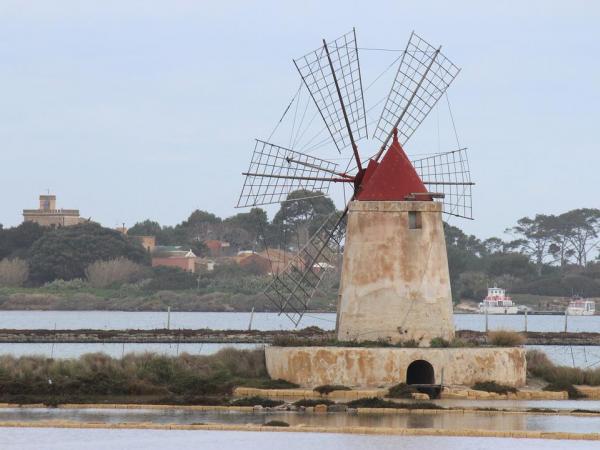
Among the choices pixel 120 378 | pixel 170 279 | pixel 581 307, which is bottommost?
pixel 120 378

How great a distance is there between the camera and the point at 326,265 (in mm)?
33250

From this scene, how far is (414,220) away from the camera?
98.5 ft

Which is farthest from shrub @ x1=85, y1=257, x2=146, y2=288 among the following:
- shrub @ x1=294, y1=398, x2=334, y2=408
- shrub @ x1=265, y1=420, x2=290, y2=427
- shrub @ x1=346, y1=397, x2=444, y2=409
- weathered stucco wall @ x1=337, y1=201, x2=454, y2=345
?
shrub @ x1=265, y1=420, x2=290, y2=427

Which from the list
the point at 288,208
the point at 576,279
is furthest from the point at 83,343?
the point at 576,279

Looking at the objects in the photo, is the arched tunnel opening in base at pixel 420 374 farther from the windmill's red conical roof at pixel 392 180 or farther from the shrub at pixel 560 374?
the windmill's red conical roof at pixel 392 180

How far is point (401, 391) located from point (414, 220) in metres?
3.44

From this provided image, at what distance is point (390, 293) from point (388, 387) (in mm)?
1962

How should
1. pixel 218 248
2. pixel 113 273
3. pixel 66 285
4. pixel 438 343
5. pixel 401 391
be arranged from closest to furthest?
pixel 401 391 < pixel 438 343 < pixel 66 285 < pixel 113 273 < pixel 218 248

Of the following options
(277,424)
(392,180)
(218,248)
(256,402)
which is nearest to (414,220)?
(392,180)

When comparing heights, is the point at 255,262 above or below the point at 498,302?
above

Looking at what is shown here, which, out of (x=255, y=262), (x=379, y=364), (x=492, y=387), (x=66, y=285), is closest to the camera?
(x=379, y=364)

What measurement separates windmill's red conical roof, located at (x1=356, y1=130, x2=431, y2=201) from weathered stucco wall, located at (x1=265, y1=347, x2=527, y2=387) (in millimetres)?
3008

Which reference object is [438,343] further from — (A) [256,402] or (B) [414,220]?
(A) [256,402]

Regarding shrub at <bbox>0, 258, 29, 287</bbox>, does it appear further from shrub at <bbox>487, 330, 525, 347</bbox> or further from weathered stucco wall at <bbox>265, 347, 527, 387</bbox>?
weathered stucco wall at <bbox>265, 347, 527, 387</bbox>
